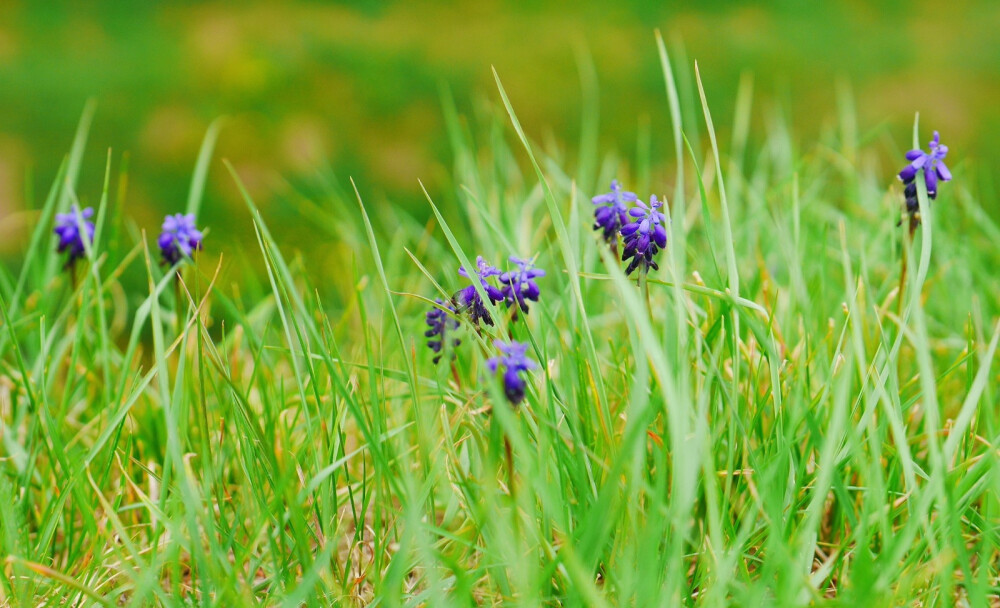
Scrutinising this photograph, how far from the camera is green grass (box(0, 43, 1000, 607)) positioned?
57.1 inches

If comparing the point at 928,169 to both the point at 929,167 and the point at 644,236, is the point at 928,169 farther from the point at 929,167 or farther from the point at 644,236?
the point at 644,236

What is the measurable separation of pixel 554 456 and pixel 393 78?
491cm

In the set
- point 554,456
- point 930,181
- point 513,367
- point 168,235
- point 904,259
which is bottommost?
point 554,456

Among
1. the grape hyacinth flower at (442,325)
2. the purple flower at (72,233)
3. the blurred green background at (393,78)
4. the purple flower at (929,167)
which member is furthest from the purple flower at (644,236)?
the blurred green background at (393,78)

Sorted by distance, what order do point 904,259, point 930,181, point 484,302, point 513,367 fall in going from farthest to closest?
point 904,259
point 930,181
point 484,302
point 513,367

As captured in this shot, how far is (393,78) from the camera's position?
20.6ft

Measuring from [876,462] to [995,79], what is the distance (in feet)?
19.6

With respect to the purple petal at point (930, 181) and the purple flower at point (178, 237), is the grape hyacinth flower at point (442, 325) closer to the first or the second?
the purple flower at point (178, 237)

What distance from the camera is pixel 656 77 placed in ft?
20.6

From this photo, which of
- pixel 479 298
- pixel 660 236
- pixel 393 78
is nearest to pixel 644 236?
pixel 660 236

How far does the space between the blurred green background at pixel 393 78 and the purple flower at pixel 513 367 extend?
3.90 m

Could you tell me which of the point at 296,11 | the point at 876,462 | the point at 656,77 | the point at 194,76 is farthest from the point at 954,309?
the point at 296,11

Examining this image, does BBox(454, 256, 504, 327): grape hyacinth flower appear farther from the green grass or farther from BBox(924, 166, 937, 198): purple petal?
BBox(924, 166, 937, 198): purple petal

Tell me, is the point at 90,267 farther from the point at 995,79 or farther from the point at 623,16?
the point at 995,79
